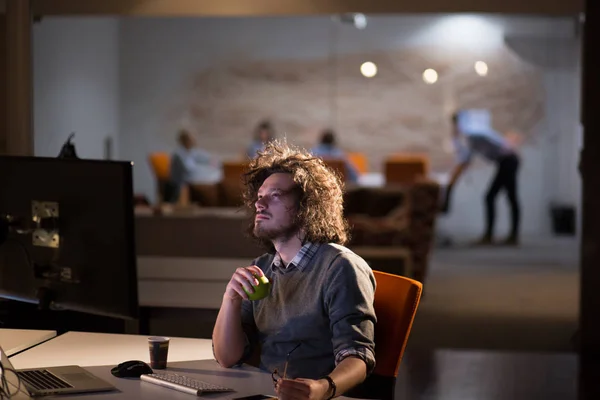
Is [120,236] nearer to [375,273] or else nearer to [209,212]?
[375,273]

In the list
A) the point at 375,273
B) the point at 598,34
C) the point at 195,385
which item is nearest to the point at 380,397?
the point at 375,273

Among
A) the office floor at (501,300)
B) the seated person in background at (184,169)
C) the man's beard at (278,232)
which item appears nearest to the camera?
the man's beard at (278,232)

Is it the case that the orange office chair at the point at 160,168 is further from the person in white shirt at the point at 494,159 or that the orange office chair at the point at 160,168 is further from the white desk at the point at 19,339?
the white desk at the point at 19,339

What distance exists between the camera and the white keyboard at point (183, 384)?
2373 millimetres

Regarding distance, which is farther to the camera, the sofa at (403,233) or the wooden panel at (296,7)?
the sofa at (403,233)

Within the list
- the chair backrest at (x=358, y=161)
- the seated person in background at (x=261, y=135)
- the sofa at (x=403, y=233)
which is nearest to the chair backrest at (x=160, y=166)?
the seated person in background at (x=261, y=135)

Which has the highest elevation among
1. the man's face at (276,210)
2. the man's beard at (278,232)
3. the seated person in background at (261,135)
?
the seated person in background at (261,135)

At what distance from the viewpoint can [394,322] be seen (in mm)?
2758

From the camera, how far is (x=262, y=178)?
9.20ft

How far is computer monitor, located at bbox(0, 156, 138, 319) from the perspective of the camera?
251 cm

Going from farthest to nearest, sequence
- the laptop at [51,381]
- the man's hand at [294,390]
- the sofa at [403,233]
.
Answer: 1. the sofa at [403,233]
2. the laptop at [51,381]
3. the man's hand at [294,390]

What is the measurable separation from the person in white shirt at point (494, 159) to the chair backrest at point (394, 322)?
1084 centimetres

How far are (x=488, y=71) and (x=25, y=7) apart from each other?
910 centimetres

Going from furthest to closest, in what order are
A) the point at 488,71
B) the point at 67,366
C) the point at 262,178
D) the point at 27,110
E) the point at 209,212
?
1. the point at 488,71
2. the point at 209,212
3. the point at 27,110
4. the point at 262,178
5. the point at 67,366
